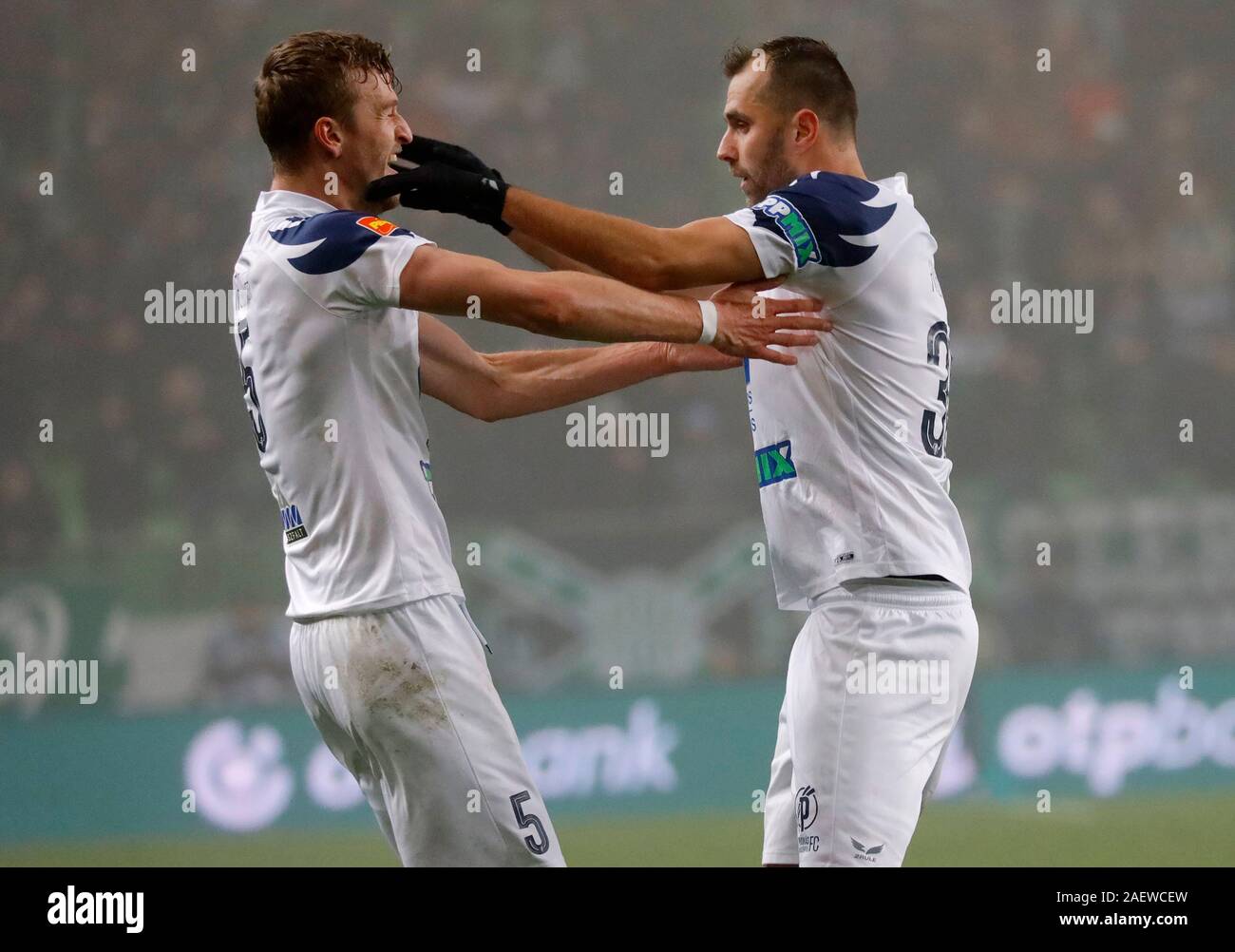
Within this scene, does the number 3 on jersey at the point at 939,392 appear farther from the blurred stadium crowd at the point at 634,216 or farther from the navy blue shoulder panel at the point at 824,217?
the blurred stadium crowd at the point at 634,216

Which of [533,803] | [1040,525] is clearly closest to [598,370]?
[533,803]

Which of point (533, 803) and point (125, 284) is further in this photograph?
point (125, 284)

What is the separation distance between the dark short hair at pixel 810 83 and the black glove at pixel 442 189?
0.93m

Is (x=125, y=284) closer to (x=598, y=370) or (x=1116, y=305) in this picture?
(x=598, y=370)

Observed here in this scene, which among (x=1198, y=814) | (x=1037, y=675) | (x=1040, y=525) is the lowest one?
(x=1198, y=814)

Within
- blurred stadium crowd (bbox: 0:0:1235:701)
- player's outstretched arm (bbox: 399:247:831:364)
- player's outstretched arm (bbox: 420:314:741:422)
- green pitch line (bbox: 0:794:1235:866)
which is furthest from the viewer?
blurred stadium crowd (bbox: 0:0:1235:701)

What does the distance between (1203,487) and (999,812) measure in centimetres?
219

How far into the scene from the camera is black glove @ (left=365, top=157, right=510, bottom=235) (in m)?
3.80

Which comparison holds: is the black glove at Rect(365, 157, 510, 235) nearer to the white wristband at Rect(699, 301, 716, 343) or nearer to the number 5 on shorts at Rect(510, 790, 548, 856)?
the white wristband at Rect(699, 301, 716, 343)

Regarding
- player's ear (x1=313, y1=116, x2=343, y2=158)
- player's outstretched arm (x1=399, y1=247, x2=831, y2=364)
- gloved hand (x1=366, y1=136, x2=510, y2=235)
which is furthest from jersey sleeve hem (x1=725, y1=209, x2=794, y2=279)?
player's ear (x1=313, y1=116, x2=343, y2=158)

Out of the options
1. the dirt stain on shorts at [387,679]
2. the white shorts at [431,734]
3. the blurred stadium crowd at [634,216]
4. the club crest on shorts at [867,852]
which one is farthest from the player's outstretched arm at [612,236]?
the blurred stadium crowd at [634,216]

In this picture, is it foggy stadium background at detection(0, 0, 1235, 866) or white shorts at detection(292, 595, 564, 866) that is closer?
white shorts at detection(292, 595, 564, 866)

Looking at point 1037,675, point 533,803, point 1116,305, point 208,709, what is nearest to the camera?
point 533,803

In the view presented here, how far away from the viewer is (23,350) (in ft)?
25.7
